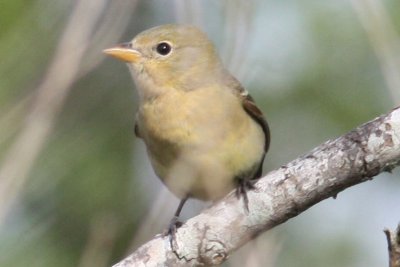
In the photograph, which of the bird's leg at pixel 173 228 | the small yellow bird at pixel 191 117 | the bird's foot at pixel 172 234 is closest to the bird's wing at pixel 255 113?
the small yellow bird at pixel 191 117

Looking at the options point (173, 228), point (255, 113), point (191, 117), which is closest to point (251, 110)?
point (255, 113)

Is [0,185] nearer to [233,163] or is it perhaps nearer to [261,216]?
[261,216]

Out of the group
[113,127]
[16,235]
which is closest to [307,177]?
[16,235]

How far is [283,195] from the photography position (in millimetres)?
3764

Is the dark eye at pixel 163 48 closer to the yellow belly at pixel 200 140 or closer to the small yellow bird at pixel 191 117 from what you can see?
the small yellow bird at pixel 191 117

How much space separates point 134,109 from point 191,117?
1.30 m

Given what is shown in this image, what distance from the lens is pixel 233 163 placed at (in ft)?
15.4

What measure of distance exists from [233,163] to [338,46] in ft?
5.61

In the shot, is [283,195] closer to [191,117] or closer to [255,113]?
[191,117]

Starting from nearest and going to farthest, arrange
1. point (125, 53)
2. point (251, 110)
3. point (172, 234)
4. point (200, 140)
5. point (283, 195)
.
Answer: point (283, 195) < point (172, 234) < point (200, 140) < point (125, 53) < point (251, 110)

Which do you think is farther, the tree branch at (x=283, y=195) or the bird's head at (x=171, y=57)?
the bird's head at (x=171, y=57)

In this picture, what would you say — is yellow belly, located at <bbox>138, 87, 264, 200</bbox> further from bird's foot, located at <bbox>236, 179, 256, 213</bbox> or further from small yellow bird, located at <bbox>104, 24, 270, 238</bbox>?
bird's foot, located at <bbox>236, 179, 256, 213</bbox>

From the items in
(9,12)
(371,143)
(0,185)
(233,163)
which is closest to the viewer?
(0,185)

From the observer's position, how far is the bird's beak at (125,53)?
4.78 m
